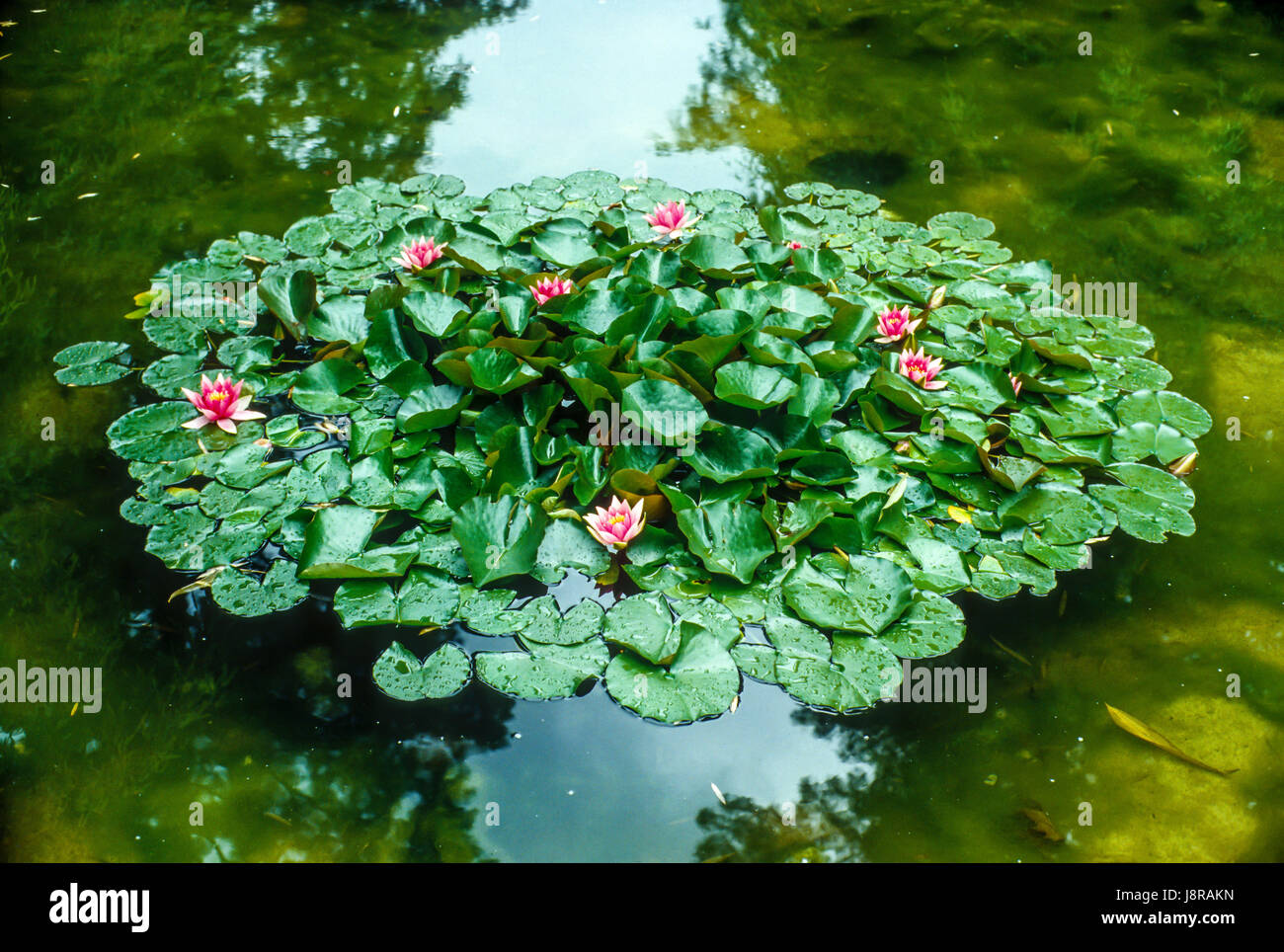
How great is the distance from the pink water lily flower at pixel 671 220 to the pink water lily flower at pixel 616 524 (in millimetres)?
1527

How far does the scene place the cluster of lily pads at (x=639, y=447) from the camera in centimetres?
249

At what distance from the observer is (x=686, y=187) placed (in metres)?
4.40

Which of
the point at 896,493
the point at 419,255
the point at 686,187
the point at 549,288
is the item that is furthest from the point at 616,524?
the point at 686,187

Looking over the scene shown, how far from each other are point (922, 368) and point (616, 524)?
119 cm

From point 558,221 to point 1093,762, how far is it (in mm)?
2460

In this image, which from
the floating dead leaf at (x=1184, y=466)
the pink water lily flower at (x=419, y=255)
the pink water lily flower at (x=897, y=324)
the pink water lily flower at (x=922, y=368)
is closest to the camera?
the floating dead leaf at (x=1184, y=466)

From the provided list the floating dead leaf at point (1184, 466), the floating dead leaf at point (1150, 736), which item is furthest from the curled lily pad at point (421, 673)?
the floating dead leaf at point (1184, 466)

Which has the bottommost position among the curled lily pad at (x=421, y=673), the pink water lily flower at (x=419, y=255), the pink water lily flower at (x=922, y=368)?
the curled lily pad at (x=421, y=673)

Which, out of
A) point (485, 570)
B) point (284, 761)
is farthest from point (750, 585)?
point (284, 761)

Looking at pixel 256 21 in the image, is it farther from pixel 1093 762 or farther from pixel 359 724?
pixel 1093 762

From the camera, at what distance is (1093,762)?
2.29 metres

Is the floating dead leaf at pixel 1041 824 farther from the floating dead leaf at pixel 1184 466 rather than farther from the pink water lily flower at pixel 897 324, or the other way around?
the pink water lily flower at pixel 897 324

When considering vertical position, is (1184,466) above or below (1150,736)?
above

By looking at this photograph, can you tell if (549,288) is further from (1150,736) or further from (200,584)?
(1150,736)
